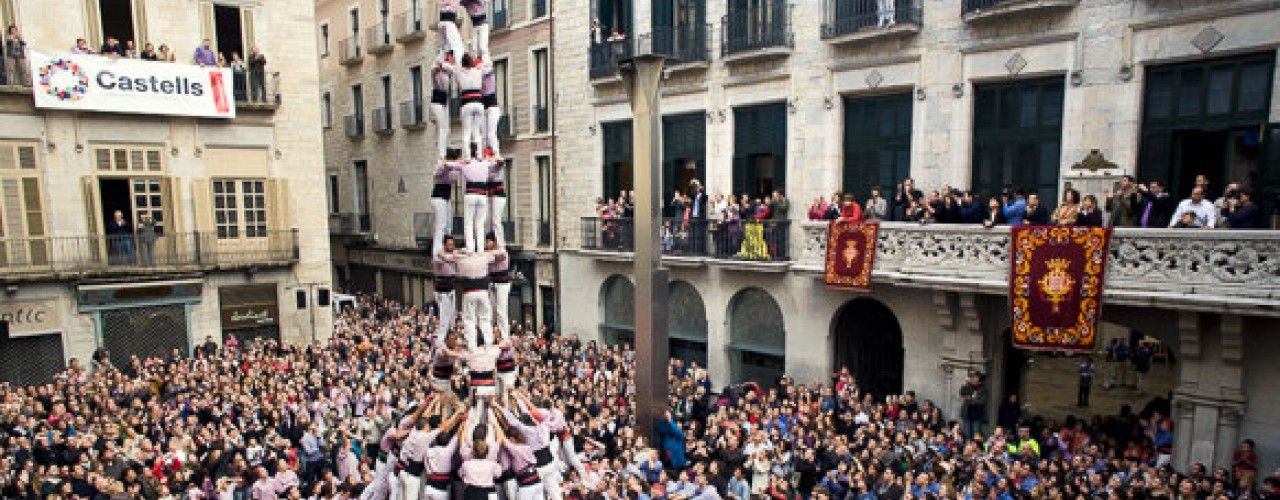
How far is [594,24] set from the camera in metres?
25.8

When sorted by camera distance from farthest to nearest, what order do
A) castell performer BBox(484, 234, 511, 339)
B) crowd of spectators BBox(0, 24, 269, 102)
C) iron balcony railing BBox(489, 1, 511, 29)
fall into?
iron balcony railing BBox(489, 1, 511, 29)
crowd of spectators BBox(0, 24, 269, 102)
castell performer BBox(484, 234, 511, 339)

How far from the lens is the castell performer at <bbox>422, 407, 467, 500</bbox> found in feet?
29.8

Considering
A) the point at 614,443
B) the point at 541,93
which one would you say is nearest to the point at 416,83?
the point at 541,93

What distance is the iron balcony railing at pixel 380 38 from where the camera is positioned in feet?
119

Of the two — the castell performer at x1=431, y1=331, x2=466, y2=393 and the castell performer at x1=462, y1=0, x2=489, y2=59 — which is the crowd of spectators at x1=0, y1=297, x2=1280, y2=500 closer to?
the castell performer at x1=431, y1=331, x2=466, y2=393

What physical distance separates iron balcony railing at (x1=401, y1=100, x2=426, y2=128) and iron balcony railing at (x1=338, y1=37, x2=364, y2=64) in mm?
5638

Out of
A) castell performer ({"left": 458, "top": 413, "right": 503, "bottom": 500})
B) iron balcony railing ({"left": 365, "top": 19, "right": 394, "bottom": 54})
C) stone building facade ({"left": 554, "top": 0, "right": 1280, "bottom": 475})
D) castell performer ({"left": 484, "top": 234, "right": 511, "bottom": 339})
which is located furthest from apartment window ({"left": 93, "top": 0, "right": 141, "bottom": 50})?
castell performer ({"left": 458, "top": 413, "right": 503, "bottom": 500})

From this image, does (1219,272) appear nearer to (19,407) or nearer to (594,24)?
(594,24)

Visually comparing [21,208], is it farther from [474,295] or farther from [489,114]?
[474,295]

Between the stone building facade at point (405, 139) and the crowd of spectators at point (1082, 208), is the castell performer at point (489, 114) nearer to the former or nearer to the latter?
the crowd of spectators at point (1082, 208)

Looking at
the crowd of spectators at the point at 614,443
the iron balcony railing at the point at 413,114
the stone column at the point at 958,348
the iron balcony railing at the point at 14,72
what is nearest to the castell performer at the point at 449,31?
the crowd of spectators at the point at 614,443

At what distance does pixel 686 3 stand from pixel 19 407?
1942 cm

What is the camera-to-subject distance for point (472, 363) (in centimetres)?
940

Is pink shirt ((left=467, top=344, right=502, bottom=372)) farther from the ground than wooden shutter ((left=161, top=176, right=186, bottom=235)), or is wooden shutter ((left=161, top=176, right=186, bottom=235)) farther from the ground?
wooden shutter ((left=161, top=176, right=186, bottom=235))
